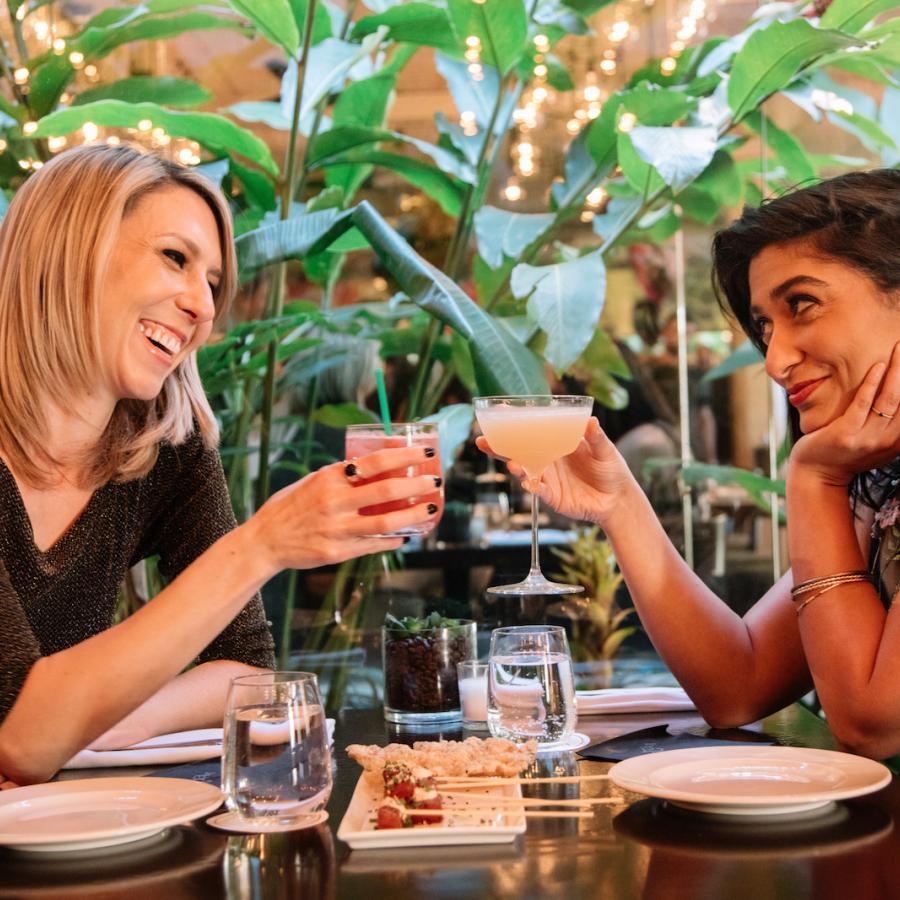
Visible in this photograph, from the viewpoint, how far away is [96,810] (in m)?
1.32

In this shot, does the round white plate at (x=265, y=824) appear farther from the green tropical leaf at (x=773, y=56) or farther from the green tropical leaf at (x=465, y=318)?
the green tropical leaf at (x=773, y=56)

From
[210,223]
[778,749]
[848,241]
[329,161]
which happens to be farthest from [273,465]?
[778,749]

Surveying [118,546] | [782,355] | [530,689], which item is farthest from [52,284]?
[782,355]

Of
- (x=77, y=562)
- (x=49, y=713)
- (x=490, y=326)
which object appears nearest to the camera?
(x=49, y=713)

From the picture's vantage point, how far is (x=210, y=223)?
7.42 ft

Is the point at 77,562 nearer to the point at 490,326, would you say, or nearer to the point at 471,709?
the point at 471,709

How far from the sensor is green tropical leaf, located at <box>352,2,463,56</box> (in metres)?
2.95

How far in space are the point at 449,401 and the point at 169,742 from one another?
185 cm

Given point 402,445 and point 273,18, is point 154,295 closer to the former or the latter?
point 402,445

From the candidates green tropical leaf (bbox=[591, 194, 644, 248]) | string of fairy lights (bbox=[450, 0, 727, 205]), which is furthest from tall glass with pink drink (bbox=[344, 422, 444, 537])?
string of fairy lights (bbox=[450, 0, 727, 205])

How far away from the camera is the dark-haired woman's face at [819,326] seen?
182 centimetres

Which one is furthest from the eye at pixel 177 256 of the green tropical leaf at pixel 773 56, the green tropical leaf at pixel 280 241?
the green tropical leaf at pixel 773 56

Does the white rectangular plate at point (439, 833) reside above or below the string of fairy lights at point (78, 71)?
below

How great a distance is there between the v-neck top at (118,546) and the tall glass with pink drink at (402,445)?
70 cm
